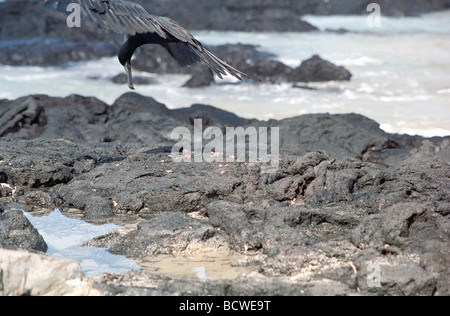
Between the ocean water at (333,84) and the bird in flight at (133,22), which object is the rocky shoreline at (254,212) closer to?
the bird in flight at (133,22)

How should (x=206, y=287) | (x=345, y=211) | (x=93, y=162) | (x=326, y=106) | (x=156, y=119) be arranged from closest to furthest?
(x=206, y=287)
(x=345, y=211)
(x=93, y=162)
(x=156, y=119)
(x=326, y=106)

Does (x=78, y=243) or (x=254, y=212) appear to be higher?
(x=254, y=212)

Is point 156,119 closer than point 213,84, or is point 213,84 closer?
point 156,119

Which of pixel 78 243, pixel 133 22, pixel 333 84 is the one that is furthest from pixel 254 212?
pixel 333 84

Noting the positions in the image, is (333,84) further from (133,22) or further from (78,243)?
(78,243)

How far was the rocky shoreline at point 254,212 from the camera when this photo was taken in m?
3.81

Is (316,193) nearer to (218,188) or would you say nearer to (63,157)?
(218,188)

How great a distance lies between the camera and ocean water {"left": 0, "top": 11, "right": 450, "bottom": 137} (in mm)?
12836

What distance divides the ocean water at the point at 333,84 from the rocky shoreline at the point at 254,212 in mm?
6223

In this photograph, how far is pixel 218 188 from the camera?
5.23 metres

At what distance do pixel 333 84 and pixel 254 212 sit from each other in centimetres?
1104

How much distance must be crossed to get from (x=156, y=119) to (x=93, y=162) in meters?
3.61

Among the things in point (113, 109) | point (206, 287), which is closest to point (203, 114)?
point (113, 109)

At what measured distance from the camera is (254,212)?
4770mm
